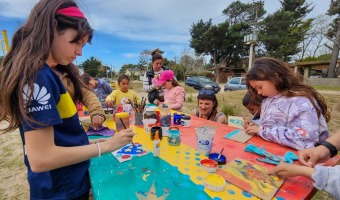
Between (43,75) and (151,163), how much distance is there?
2.41ft

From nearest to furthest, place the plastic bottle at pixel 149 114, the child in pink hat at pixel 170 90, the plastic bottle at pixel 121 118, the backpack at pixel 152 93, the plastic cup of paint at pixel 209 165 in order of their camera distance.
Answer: the plastic cup of paint at pixel 209 165 → the plastic bottle at pixel 121 118 → the plastic bottle at pixel 149 114 → the child in pink hat at pixel 170 90 → the backpack at pixel 152 93

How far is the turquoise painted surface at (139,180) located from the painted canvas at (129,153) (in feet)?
0.11

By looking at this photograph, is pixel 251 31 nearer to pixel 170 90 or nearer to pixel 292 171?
pixel 170 90

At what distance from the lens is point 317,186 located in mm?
791

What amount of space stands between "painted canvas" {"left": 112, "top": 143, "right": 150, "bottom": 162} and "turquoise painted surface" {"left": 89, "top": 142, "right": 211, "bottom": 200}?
0.03 metres

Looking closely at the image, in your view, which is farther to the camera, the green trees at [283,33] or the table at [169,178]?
the green trees at [283,33]

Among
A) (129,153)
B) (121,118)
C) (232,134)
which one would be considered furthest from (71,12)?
(232,134)

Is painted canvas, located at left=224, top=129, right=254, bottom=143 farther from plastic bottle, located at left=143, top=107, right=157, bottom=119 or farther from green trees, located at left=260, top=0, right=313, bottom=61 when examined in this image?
green trees, located at left=260, top=0, right=313, bottom=61

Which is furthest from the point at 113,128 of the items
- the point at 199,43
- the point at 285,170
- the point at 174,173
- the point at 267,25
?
the point at 267,25

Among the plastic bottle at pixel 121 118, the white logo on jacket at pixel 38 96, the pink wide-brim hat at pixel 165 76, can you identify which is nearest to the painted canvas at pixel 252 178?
the white logo on jacket at pixel 38 96

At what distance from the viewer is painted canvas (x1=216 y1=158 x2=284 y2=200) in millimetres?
812

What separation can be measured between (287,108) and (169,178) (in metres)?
1.09

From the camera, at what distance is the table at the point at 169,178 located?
2.62 feet

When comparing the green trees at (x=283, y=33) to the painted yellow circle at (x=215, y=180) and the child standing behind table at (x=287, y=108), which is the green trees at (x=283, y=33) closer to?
the child standing behind table at (x=287, y=108)
